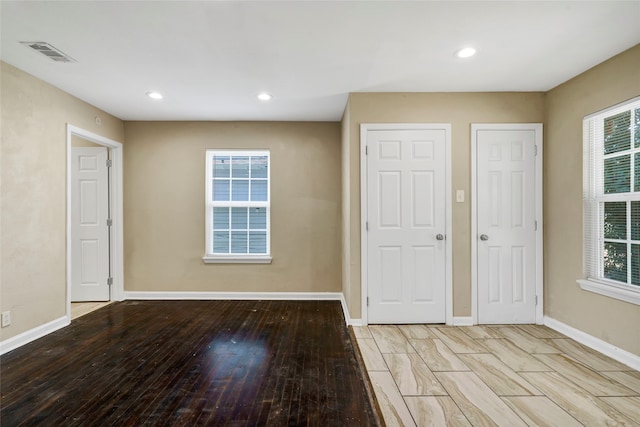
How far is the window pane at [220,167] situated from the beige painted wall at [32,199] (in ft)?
5.45

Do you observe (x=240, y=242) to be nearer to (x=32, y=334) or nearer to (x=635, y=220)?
(x=32, y=334)

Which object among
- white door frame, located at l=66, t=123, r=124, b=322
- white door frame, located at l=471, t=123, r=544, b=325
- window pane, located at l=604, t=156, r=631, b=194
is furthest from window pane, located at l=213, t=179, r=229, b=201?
window pane, located at l=604, t=156, r=631, b=194

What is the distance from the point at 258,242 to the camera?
15.0 ft

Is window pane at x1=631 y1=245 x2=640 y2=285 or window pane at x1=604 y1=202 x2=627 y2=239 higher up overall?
window pane at x1=604 y1=202 x2=627 y2=239

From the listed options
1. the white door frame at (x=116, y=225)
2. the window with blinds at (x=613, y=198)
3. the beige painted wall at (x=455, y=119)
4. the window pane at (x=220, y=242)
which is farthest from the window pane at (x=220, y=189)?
the window with blinds at (x=613, y=198)

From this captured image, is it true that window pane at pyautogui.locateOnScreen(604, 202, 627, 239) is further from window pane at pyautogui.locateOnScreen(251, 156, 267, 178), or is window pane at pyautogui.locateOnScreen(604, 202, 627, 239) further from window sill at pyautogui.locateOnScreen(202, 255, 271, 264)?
window pane at pyautogui.locateOnScreen(251, 156, 267, 178)

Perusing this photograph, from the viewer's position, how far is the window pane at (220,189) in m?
4.58

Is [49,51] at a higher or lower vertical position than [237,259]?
higher

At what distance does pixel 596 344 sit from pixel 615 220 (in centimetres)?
110

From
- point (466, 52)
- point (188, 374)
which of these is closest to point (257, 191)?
point (188, 374)

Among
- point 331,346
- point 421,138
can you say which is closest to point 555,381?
point 331,346

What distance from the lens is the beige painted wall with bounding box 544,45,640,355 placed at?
2.52m

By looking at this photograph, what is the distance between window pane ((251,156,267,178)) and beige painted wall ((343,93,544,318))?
167 cm

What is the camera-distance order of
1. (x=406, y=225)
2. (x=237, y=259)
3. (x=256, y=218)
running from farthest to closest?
(x=256, y=218) → (x=237, y=259) → (x=406, y=225)
